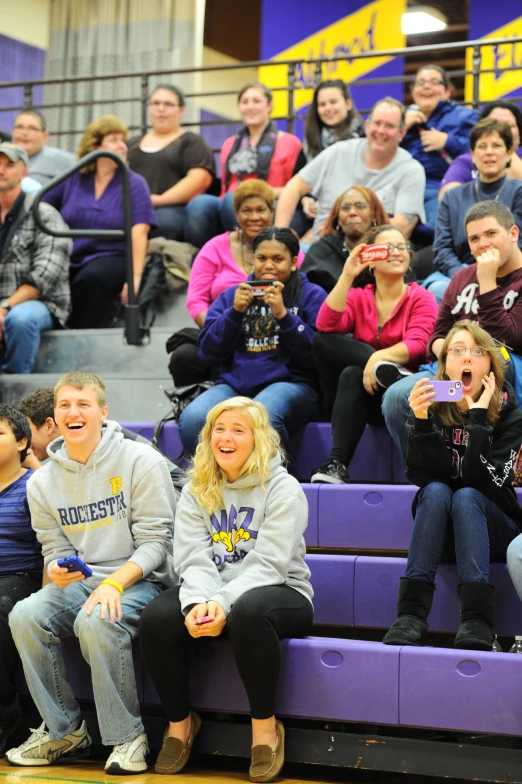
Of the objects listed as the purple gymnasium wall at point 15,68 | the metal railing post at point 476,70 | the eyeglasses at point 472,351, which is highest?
the purple gymnasium wall at point 15,68

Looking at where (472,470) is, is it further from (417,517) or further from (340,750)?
(340,750)

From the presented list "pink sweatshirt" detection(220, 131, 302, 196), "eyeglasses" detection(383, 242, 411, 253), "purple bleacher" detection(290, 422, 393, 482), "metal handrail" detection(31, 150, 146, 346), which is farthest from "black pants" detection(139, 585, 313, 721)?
"pink sweatshirt" detection(220, 131, 302, 196)

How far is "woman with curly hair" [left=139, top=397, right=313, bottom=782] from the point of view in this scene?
108 inches

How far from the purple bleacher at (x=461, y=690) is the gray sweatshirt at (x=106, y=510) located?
767 mm

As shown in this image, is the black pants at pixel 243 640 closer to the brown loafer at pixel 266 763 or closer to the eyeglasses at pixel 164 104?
the brown loafer at pixel 266 763

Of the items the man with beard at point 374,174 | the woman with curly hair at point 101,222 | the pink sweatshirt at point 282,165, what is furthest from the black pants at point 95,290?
the pink sweatshirt at point 282,165

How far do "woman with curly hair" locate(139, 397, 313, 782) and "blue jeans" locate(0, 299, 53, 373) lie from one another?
2.01 meters

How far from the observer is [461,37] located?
9.57m

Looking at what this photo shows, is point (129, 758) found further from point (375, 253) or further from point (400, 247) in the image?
point (400, 247)

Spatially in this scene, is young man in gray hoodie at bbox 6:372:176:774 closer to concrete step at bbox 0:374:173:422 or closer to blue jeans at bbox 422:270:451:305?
concrete step at bbox 0:374:173:422

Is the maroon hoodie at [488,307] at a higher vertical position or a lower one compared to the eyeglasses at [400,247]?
lower

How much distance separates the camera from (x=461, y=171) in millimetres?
5195

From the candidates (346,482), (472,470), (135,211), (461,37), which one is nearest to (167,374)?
(135,211)

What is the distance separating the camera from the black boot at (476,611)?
9.18 ft
